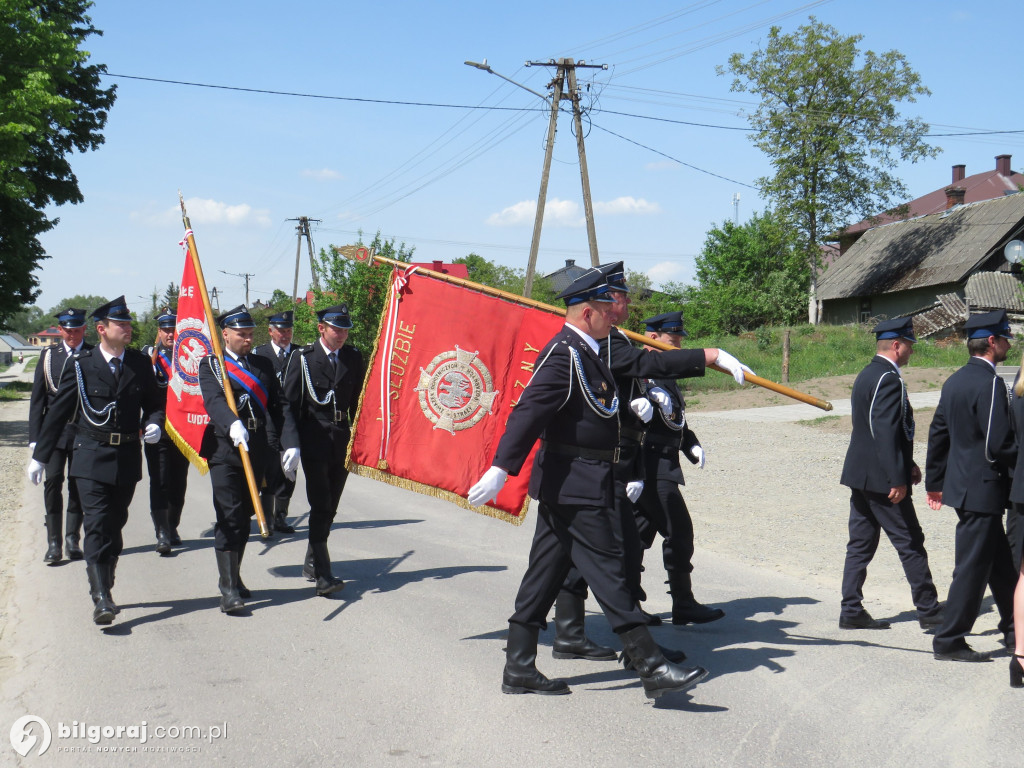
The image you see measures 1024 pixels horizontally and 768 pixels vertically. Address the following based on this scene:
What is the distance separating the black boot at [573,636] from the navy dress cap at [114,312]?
3.39m

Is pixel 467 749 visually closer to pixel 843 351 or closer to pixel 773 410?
pixel 773 410

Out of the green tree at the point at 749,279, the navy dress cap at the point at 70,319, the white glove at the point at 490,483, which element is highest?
the green tree at the point at 749,279

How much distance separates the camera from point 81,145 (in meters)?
28.2

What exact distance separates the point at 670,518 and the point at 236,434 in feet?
9.26

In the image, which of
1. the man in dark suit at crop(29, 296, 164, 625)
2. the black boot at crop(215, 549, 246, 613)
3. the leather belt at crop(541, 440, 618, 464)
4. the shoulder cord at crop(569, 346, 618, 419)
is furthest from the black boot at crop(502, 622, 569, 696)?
the man in dark suit at crop(29, 296, 164, 625)

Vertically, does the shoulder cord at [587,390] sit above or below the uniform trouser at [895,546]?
above

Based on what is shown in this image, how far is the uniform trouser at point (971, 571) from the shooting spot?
16.5ft

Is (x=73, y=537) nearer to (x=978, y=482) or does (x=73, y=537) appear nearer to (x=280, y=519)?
(x=280, y=519)

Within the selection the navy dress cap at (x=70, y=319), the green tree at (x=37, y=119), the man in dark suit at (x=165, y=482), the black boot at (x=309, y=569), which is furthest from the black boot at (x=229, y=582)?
the green tree at (x=37, y=119)

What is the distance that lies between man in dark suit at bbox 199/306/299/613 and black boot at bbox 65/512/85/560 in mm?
2194

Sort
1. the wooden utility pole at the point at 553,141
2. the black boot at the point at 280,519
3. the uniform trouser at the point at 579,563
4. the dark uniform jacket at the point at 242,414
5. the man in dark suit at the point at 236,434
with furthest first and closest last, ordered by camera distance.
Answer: the wooden utility pole at the point at 553,141, the black boot at the point at 280,519, the dark uniform jacket at the point at 242,414, the man in dark suit at the point at 236,434, the uniform trouser at the point at 579,563

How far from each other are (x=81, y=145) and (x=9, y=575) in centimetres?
2417

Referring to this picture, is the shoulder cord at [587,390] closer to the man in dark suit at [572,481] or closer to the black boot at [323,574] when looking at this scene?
the man in dark suit at [572,481]

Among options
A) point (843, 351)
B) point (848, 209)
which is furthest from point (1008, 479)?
point (848, 209)
